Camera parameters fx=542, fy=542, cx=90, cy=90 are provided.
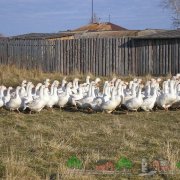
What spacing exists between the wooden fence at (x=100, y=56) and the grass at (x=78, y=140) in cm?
1178

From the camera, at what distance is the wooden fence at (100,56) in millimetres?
27500

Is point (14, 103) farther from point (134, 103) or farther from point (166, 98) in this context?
point (166, 98)

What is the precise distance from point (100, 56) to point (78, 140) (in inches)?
694

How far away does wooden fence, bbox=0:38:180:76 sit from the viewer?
27500 mm

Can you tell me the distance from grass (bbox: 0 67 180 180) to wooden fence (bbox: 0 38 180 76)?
11778 mm

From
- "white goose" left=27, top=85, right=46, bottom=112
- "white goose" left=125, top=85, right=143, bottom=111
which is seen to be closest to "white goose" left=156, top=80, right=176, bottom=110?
"white goose" left=125, top=85, right=143, bottom=111

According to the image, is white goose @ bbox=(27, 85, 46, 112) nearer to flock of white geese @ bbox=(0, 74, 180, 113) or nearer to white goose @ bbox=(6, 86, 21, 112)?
flock of white geese @ bbox=(0, 74, 180, 113)

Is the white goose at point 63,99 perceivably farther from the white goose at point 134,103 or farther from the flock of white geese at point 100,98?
the white goose at point 134,103

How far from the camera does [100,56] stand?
2884 centimetres

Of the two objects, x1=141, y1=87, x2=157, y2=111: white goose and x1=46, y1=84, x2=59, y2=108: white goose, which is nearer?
x1=141, y1=87, x2=157, y2=111: white goose

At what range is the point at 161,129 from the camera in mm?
13133

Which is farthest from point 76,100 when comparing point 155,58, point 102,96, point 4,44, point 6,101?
point 4,44

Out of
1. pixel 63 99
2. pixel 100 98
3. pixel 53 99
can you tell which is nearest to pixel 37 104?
pixel 53 99

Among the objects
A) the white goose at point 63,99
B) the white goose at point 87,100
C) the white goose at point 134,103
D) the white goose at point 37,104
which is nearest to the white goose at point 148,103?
the white goose at point 134,103
